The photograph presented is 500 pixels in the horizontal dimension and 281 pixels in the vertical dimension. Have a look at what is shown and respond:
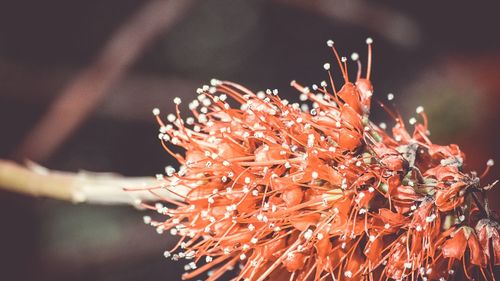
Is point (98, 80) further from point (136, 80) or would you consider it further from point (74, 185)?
point (74, 185)

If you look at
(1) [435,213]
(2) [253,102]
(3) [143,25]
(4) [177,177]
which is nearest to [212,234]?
(4) [177,177]

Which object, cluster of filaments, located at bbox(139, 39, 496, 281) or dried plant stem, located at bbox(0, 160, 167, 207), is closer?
cluster of filaments, located at bbox(139, 39, 496, 281)

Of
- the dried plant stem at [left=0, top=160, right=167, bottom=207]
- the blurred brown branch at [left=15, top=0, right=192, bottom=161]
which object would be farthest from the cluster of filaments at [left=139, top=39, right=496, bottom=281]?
the blurred brown branch at [left=15, top=0, right=192, bottom=161]

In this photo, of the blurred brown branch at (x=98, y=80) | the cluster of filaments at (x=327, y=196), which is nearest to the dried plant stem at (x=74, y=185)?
the cluster of filaments at (x=327, y=196)

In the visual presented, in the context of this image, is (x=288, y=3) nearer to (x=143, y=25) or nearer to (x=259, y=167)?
(x=143, y=25)

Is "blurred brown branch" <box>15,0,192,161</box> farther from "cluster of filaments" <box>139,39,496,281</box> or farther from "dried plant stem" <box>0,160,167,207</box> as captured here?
"cluster of filaments" <box>139,39,496,281</box>

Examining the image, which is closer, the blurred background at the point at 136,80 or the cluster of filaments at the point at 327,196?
the cluster of filaments at the point at 327,196

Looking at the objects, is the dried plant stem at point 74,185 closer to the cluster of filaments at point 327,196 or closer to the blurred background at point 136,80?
the cluster of filaments at point 327,196
